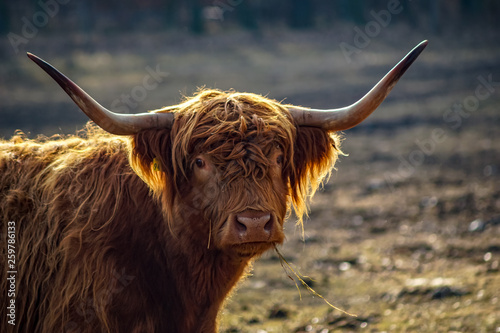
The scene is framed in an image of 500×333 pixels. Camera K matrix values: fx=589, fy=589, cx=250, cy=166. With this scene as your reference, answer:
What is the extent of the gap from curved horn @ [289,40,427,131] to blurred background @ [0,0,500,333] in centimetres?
188

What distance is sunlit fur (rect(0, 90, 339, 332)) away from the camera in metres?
3.20

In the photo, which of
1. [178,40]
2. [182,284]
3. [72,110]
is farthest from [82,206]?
[178,40]

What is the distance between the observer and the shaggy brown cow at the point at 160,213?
3.18 metres

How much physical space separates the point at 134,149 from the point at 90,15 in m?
21.3

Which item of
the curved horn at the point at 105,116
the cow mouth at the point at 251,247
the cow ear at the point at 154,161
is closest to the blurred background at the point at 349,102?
the cow mouth at the point at 251,247

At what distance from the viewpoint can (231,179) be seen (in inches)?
125

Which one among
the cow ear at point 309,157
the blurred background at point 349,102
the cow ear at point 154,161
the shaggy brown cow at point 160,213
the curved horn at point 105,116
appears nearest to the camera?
the curved horn at point 105,116

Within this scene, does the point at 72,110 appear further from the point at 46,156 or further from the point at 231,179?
the point at 231,179

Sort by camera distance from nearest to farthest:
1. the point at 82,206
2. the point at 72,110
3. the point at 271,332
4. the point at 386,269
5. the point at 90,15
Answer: the point at 82,206, the point at 271,332, the point at 386,269, the point at 72,110, the point at 90,15

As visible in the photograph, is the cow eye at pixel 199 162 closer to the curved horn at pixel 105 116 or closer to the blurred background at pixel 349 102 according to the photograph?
the curved horn at pixel 105 116

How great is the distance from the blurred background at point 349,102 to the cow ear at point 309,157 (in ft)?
4.83

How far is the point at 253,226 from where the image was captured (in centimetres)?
301

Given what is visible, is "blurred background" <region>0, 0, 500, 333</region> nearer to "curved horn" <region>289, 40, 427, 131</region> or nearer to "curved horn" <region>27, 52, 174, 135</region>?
"curved horn" <region>289, 40, 427, 131</region>

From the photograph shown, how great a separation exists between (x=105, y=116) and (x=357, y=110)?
1399 millimetres
